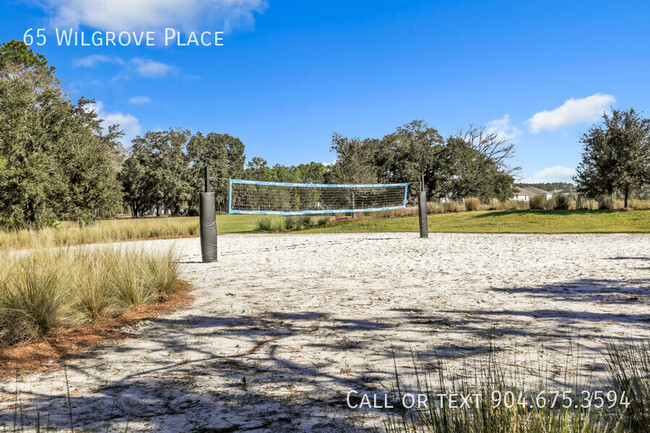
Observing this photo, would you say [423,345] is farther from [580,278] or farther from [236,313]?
[580,278]

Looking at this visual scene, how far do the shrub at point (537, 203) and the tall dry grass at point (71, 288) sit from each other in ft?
68.9

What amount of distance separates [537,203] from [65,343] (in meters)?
23.0

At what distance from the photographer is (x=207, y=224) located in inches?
370

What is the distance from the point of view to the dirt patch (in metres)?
3.09

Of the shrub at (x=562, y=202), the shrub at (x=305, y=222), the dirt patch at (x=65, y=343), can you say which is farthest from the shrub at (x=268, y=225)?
the dirt patch at (x=65, y=343)

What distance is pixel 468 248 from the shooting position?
10.9 metres

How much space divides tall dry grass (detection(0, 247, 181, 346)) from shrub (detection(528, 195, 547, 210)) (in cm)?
2101

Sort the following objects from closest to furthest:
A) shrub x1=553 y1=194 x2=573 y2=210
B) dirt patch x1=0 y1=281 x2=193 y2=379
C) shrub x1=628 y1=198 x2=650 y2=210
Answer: dirt patch x1=0 y1=281 x2=193 y2=379
shrub x1=628 y1=198 x2=650 y2=210
shrub x1=553 y1=194 x2=573 y2=210

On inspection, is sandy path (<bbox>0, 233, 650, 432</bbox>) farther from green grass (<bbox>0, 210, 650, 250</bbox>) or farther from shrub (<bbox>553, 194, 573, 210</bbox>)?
shrub (<bbox>553, 194, 573, 210</bbox>)

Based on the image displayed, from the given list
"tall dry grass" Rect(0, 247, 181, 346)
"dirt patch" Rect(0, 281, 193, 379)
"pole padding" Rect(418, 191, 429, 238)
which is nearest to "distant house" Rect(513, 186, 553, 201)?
"pole padding" Rect(418, 191, 429, 238)

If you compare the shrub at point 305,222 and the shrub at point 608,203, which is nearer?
the shrub at point 608,203

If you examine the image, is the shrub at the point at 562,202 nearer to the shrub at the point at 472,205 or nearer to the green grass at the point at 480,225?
the green grass at the point at 480,225

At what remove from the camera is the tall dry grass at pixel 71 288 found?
148 inches

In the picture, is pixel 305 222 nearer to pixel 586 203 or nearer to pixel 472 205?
pixel 472 205
